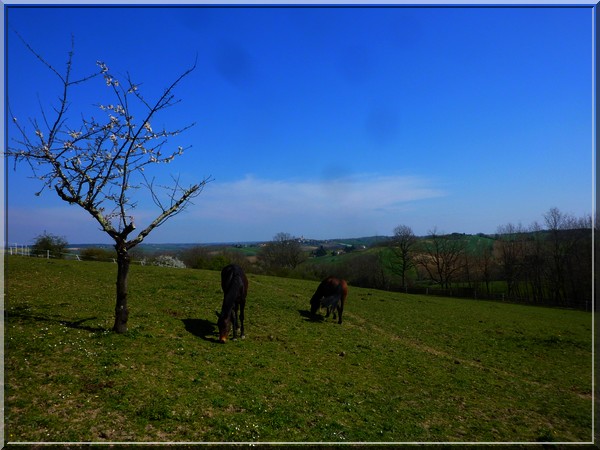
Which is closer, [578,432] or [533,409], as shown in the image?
[578,432]

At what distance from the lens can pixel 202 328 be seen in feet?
42.4

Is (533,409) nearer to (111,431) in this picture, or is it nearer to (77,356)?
(111,431)

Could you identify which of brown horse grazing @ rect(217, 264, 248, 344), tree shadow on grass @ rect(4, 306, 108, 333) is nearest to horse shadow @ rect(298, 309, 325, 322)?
brown horse grazing @ rect(217, 264, 248, 344)

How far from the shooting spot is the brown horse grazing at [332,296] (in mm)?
18019

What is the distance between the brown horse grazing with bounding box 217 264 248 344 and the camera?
11867mm

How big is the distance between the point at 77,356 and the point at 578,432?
40.3 ft

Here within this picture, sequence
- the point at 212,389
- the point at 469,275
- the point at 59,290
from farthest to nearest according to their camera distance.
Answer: the point at 469,275
the point at 59,290
the point at 212,389

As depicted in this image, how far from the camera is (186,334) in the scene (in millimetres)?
11852

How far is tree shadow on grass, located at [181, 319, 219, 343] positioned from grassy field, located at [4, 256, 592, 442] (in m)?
0.11

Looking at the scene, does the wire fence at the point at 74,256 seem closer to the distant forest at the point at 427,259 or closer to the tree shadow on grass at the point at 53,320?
the distant forest at the point at 427,259

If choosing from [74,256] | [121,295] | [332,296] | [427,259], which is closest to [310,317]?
[332,296]

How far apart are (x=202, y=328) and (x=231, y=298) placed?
1880 mm

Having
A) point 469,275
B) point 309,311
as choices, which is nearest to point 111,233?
point 309,311

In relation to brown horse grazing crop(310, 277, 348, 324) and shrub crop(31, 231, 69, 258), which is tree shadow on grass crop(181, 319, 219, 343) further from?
shrub crop(31, 231, 69, 258)
